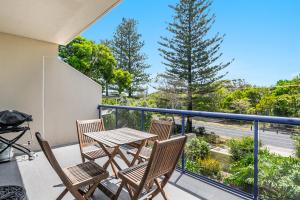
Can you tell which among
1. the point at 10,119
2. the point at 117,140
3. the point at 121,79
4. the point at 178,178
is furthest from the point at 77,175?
the point at 121,79

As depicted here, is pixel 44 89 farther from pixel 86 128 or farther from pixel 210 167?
pixel 210 167

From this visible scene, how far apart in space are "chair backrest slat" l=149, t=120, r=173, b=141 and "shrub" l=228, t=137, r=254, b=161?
1.17 metres

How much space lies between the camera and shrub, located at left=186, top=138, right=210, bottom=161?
3.79 metres

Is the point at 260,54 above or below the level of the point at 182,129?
above

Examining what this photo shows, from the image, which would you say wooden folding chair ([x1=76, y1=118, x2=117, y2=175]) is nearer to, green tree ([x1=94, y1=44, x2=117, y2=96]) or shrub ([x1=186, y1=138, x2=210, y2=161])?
shrub ([x1=186, y1=138, x2=210, y2=161])

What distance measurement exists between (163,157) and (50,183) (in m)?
2.08

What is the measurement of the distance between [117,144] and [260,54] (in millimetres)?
23922

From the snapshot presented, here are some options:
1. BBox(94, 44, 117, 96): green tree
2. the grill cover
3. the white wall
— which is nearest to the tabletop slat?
the grill cover

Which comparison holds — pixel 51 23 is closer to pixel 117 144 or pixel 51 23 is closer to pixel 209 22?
pixel 117 144

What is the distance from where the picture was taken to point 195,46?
17.7m

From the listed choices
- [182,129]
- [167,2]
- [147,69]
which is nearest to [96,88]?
[182,129]

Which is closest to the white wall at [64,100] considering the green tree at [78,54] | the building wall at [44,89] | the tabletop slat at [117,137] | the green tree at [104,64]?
the building wall at [44,89]

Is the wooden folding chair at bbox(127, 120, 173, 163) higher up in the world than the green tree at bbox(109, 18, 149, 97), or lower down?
lower down

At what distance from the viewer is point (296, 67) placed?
22688 mm
